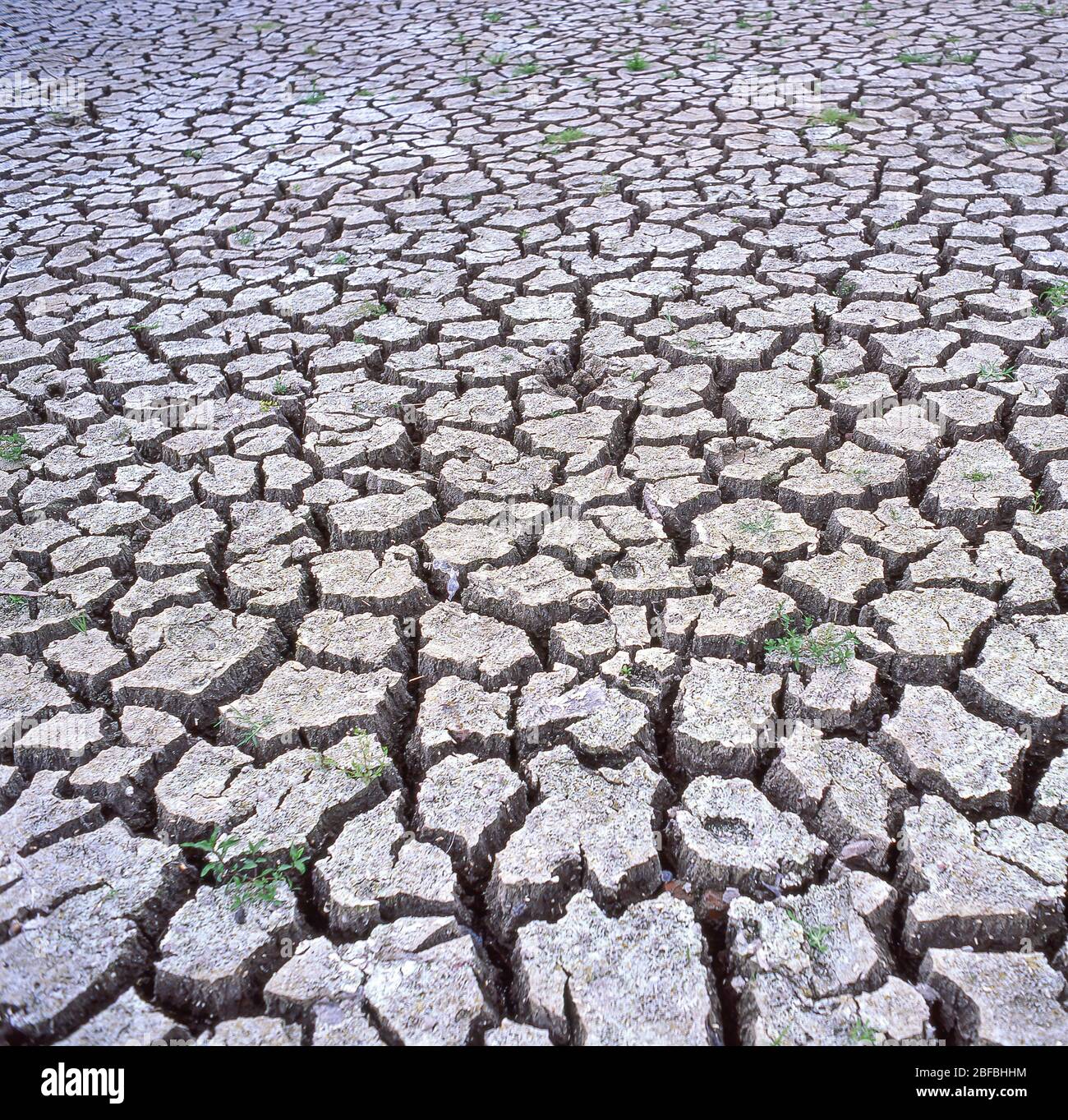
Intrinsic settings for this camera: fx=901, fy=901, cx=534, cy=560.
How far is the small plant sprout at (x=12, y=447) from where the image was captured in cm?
248

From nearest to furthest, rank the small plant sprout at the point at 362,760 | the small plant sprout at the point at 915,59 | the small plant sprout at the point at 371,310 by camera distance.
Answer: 1. the small plant sprout at the point at 362,760
2. the small plant sprout at the point at 371,310
3. the small plant sprout at the point at 915,59

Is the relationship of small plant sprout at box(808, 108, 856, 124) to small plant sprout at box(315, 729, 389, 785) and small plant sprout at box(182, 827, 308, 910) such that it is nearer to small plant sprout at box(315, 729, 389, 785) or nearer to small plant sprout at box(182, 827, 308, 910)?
small plant sprout at box(315, 729, 389, 785)

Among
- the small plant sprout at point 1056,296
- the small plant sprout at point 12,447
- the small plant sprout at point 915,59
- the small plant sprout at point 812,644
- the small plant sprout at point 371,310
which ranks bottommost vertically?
the small plant sprout at point 812,644

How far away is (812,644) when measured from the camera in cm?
178

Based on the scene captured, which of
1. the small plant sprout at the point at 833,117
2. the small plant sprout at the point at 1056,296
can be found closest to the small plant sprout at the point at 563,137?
the small plant sprout at the point at 833,117

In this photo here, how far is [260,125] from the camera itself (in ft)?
16.4

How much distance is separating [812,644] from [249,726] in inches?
43.1

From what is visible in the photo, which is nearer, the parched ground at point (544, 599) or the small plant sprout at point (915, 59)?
the parched ground at point (544, 599)

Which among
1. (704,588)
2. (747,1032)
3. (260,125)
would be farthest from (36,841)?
(260,125)

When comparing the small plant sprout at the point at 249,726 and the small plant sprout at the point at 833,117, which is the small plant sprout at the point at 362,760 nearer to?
the small plant sprout at the point at 249,726

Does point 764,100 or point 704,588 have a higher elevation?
point 764,100

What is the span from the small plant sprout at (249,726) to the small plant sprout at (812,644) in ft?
3.21
